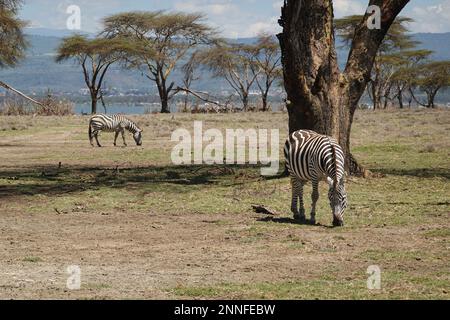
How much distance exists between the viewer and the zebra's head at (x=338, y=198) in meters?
11.2

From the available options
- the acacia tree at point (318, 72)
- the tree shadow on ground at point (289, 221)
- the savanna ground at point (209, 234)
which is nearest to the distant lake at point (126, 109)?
the savanna ground at point (209, 234)

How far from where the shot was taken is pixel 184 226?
12.1 metres

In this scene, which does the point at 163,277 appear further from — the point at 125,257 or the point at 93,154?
the point at 93,154

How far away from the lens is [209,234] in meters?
11.4

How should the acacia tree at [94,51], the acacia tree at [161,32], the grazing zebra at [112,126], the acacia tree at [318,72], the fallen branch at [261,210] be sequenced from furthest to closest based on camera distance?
the acacia tree at [161,32], the acacia tree at [94,51], the grazing zebra at [112,126], the acacia tree at [318,72], the fallen branch at [261,210]

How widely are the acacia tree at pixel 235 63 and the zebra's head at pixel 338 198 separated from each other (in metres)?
52.3

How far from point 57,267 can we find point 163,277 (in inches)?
52.6

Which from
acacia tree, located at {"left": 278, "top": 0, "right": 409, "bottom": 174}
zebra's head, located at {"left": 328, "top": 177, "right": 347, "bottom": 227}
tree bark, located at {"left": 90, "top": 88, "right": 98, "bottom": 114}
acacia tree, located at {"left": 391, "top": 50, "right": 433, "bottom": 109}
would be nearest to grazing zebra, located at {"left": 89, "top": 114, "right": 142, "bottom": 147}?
acacia tree, located at {"left": 278, "top": 0, "right": 409, "bottom": 174}

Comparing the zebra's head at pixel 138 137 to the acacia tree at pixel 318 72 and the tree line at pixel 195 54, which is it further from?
the tree line at pixel 195 54

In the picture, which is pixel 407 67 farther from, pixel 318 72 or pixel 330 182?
pixel 330 182

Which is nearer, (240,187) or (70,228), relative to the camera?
(70,228)

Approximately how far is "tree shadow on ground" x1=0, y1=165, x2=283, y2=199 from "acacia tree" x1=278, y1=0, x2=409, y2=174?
4.92 ft

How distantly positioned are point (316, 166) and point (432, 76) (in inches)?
2462
